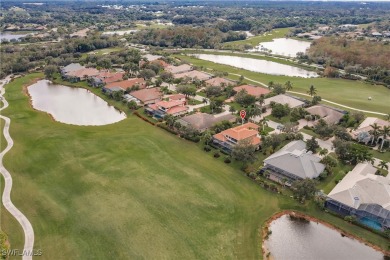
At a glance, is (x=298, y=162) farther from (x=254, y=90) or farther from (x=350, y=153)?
(x=254, y=90)

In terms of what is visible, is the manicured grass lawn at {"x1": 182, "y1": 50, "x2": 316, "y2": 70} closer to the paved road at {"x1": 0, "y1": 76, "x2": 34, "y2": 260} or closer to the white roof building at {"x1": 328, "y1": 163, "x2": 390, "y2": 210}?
the white roof building at {"x1": 328, "y1": 163, "x2": 390, "y2": 210}

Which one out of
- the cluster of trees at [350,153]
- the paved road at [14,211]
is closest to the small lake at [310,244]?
the cluster of trees at [350,153]

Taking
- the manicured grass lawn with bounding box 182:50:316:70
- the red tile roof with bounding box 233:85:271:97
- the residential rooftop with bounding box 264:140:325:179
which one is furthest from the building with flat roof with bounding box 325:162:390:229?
the manicured grass lawn with bounding box 182:50:316:70

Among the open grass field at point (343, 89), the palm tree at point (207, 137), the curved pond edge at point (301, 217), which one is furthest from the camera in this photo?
the open grass field at point (343, 89)

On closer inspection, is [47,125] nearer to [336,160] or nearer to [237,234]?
[237,234]

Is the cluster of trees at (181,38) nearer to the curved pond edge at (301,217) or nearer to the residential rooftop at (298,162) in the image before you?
the residential rooftop at (298,162)
